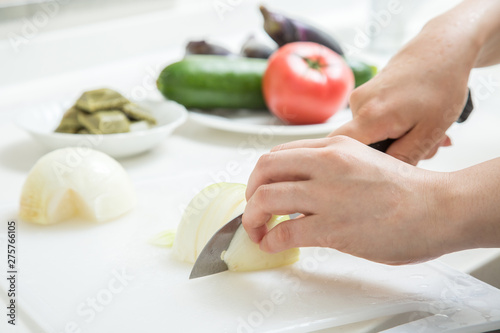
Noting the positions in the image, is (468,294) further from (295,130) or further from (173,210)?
(295,130)

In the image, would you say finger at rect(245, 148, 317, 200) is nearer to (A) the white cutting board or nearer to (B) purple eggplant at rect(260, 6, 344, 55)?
(A) the white cutting board

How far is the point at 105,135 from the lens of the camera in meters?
1.08

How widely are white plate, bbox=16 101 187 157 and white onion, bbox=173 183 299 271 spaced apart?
32 centimetres

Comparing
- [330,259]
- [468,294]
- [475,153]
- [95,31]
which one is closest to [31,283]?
[330,259]

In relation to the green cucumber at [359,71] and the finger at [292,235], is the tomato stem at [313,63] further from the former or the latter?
the finger at [292,235]

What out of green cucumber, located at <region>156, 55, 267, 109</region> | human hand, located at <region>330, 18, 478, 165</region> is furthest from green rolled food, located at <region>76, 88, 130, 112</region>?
human hand, located at <region>330, 18, 478, 165</region>

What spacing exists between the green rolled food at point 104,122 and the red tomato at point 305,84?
31cm

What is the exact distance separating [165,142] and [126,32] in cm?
55

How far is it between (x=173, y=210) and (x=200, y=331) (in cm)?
30

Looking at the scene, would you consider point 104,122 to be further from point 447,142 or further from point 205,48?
point 447,142

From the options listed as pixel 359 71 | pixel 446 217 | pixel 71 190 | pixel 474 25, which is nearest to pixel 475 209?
pixel 446 217

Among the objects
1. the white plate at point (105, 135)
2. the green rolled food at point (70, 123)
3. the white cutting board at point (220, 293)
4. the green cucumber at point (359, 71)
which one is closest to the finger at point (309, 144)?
the white cutting board at point (220, 293)

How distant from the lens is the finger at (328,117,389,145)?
85cm

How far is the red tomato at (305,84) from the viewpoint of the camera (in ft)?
4.07
